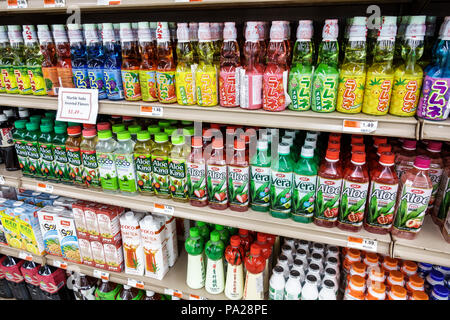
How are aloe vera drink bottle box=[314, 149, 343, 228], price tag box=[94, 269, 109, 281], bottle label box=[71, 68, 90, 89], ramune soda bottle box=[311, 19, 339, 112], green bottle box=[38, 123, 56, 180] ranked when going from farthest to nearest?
price tag box=[94, 269, 109, 281] < green bottle box=[38, 123, 56, 180] < bottle label box=[71, 68, 90, 89] < aloe vera drink bottle box=[314, 149, 343, 228] < ramune soda bottle box=[311, 19, 339, 112]

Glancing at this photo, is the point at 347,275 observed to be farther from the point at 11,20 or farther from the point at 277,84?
the point at 11,20

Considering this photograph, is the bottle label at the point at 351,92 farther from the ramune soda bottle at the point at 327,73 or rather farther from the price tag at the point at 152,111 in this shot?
the price tag at the point at 152,111

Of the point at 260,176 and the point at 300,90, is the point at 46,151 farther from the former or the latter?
the point at 300,90

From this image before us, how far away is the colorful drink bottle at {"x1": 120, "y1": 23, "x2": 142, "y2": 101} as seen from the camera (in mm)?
1337

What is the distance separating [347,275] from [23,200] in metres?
2.01

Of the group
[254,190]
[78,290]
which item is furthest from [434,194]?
[78,290]

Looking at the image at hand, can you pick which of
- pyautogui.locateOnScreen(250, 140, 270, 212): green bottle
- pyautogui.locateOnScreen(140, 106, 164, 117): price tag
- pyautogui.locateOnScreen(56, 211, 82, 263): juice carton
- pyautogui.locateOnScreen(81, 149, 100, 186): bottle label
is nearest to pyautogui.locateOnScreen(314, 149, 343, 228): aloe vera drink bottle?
pyautogui.locateOnScreen(250, 140, 270, 212): green bottle

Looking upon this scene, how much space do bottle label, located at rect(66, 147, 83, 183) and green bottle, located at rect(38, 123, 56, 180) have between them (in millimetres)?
128

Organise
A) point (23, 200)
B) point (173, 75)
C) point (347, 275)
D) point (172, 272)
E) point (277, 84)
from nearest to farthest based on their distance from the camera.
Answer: point (277, 84), point (173, 75), point (347, 275), point (172, 272), point (23, 200)

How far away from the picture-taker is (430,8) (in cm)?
140

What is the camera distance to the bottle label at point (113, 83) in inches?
54.1

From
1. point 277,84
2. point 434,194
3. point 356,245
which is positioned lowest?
point 356,245

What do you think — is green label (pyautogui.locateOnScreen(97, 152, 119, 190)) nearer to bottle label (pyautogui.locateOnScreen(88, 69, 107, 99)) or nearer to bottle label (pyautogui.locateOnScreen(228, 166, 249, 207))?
bottle label (pyautogui.locateOnScreen(88, 69, 107, 99))

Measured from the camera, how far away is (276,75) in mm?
1152
